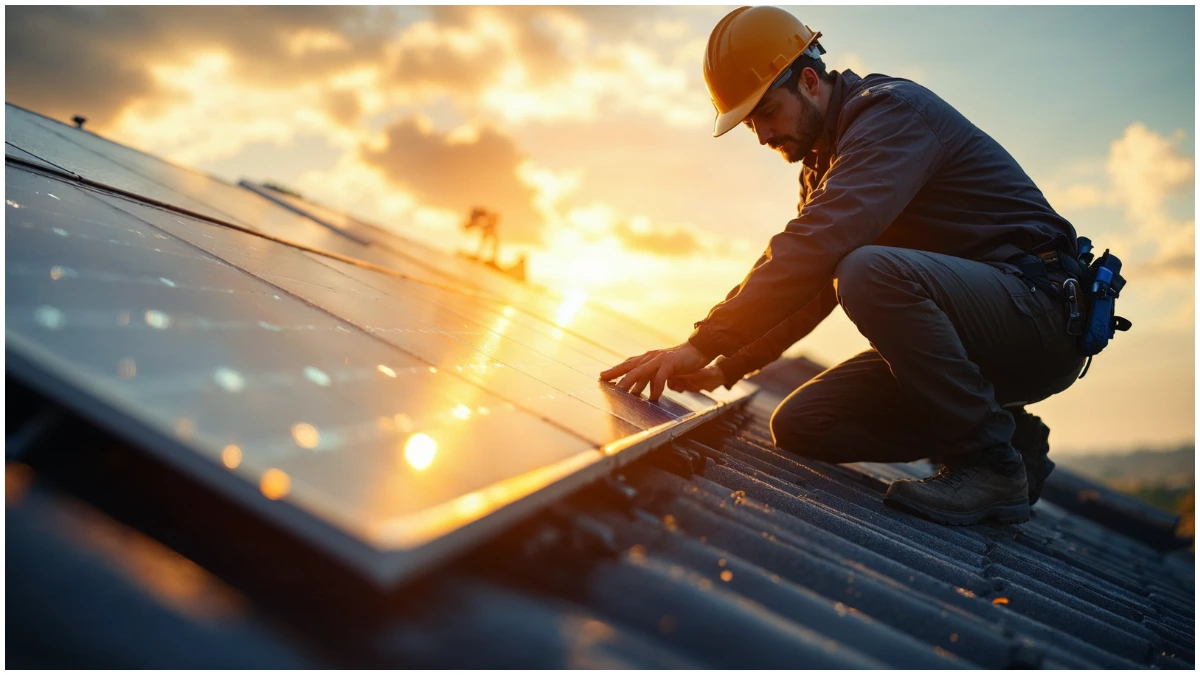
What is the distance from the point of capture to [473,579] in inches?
43.5

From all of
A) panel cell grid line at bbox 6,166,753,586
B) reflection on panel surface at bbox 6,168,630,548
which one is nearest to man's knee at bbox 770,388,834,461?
panel cell grid line at bbox 6,166,753,586

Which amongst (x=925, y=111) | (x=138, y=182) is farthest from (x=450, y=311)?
(x=925, y=111)

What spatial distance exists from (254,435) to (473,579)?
417mm

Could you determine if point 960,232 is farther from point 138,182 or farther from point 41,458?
point 138,182

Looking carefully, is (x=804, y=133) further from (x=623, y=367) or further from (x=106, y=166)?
(x=106, y=166)

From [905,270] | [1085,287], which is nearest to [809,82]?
[905,270]

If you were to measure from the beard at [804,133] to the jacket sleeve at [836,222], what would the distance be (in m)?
0.48

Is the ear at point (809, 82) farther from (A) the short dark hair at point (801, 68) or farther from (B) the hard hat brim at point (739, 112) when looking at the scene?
(B) the hard hat brim at point (739, 112)

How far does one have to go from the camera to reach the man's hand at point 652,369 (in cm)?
266

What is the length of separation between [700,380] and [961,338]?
134 cm

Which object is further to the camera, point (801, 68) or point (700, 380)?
point (700, 380)

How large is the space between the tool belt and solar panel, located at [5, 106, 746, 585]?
1971mm

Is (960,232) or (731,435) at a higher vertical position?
(960,232)

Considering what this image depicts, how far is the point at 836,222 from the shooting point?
8.97 ft
